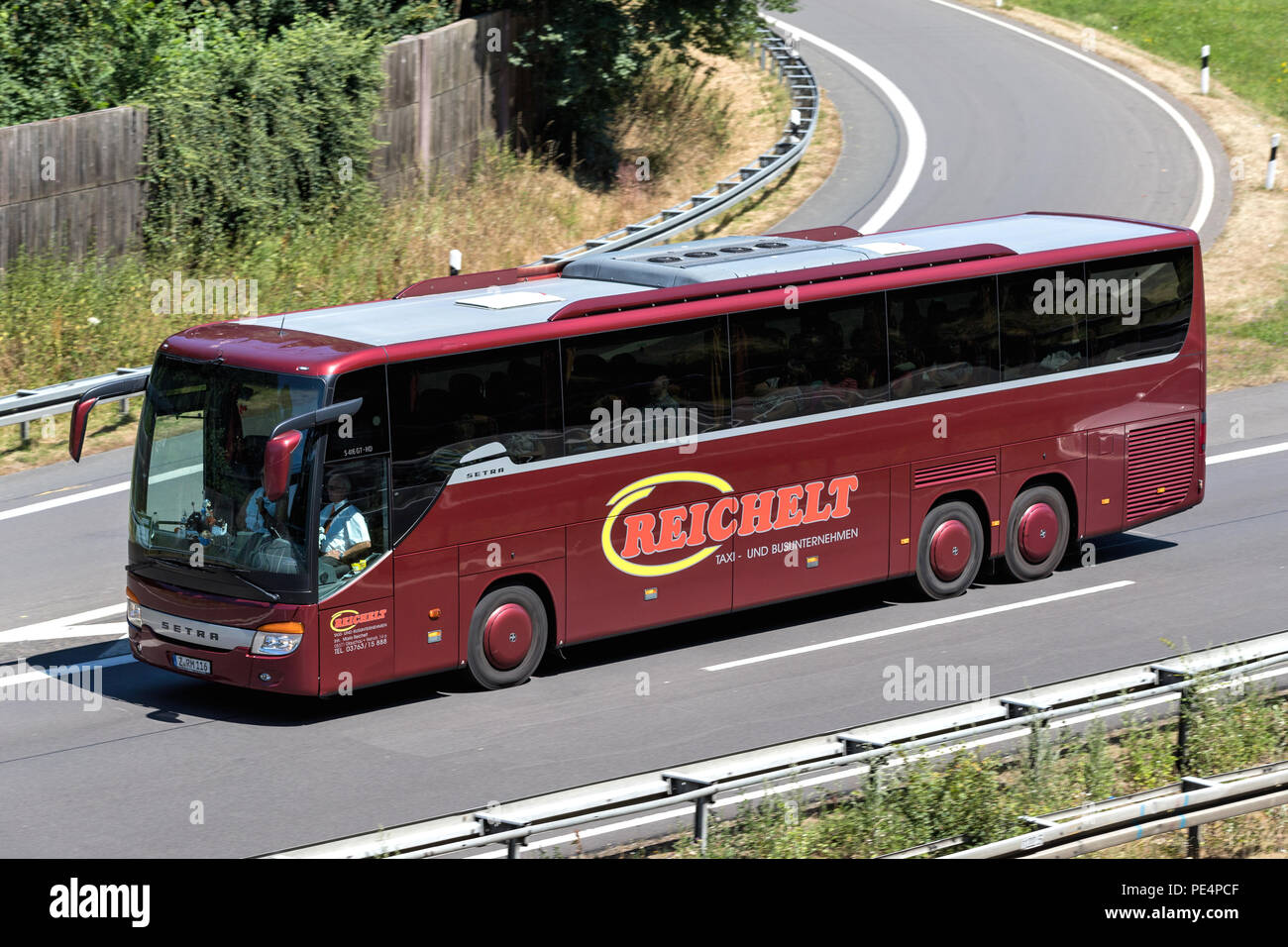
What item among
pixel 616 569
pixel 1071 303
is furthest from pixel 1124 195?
pixel 616 569

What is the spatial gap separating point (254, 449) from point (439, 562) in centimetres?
170

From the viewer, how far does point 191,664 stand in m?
13.0

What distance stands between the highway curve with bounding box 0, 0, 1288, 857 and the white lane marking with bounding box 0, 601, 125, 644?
0.03 metres

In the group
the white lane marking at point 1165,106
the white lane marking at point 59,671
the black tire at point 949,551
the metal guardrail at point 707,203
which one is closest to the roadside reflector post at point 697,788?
the white lane marking at point 59,671

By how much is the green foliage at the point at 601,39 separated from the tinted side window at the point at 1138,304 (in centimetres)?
1495

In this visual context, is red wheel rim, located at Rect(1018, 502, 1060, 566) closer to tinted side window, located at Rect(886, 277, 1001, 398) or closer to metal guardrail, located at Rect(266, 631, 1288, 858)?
tinted side window, located at Rect(886, 277, 1001, 398)

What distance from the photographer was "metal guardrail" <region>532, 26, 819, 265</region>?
95.7 feet

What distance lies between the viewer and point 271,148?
26766 mm

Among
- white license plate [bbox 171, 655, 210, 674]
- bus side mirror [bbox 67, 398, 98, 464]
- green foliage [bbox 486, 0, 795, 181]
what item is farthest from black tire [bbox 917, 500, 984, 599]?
green foliage [bbox 486, 0, 795, 181]

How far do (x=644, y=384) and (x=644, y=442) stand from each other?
49 cm

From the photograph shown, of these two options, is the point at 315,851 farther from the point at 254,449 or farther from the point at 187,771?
the point at 254,449

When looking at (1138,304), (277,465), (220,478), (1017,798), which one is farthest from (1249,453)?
(277,465)

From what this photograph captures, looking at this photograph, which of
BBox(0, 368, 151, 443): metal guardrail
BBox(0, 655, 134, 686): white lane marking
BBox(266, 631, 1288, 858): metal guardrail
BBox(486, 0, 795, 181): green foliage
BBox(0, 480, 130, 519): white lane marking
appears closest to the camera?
BBox(266, 631, 1288, 858): metal guardrail

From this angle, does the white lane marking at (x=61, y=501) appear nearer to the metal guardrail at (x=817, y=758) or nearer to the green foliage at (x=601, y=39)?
the metal guardrail at (x=817, y=758)
